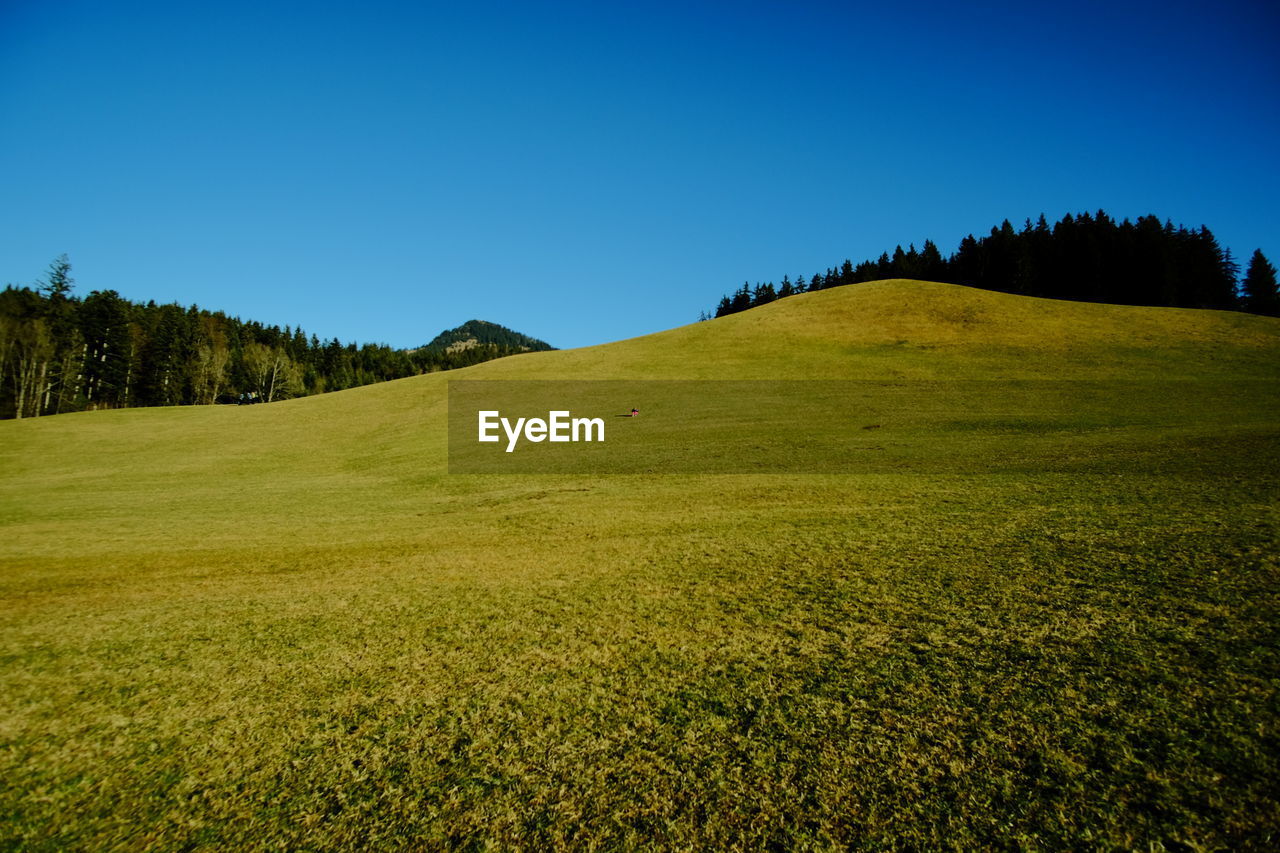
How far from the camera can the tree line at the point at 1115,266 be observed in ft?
218

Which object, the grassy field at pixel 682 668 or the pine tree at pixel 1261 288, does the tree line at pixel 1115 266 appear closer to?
the pine tree at pixel 1261 288

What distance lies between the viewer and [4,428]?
110 ft

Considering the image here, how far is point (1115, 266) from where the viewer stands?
68.8 metres

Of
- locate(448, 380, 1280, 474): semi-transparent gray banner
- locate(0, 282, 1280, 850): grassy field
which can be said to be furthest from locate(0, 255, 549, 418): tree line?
locate(0, 282, 1280, 850): grassy field

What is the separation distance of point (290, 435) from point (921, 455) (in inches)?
1284

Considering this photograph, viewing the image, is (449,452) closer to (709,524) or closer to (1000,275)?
(709,524)

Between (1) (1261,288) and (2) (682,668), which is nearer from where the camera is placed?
(2) (682,668)

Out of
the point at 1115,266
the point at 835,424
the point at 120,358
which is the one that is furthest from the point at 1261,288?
the point at 120,358

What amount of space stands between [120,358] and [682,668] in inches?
3992

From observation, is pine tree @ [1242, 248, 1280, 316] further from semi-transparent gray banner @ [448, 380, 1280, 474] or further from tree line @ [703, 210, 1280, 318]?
semi-transparent gray banner @ [448, 380, 1280, 474]

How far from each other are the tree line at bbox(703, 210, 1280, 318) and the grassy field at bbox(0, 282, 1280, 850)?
236 feet

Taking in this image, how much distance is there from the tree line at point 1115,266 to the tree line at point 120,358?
108 metres

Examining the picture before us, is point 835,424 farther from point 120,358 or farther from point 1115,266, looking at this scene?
point 120,358

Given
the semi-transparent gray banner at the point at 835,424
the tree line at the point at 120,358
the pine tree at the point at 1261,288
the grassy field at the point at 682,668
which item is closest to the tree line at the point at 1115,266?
the pine tree at the point at 1261,288
